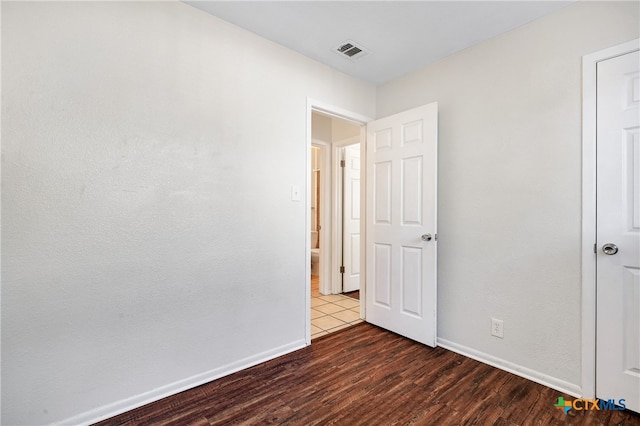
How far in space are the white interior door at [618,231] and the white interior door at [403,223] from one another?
100 cm

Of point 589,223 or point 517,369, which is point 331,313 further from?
point 589,223

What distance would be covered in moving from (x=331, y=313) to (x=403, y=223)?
Answer: 136cm

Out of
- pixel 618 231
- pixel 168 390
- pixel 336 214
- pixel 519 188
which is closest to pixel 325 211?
pixel 336 214

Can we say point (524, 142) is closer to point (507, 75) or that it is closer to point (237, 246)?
point (507, 75)

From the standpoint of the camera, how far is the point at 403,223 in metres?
2.68

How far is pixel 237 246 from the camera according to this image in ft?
6.99

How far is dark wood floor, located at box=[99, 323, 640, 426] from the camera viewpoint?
5.36 ft

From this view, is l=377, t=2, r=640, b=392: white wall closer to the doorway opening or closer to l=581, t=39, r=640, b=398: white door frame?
l=581, t=39, r=640, b=398: white door frame

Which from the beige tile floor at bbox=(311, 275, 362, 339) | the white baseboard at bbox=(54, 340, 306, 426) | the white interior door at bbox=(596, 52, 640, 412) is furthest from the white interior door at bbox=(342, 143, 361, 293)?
the white interior door at bbox=(596, 52, 640, 412)

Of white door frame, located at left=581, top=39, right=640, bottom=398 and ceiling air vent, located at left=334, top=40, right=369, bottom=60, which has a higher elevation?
ceiling air vent, located at left=334, top=40, right=369, bottom=60

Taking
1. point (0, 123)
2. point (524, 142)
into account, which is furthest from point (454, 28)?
point (0, 123)

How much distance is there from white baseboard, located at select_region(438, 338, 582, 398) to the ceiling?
2.38 m

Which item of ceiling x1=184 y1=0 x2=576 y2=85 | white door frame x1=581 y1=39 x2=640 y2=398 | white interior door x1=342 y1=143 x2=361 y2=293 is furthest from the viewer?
white interior door x1=342 y1=143 x2=361 y2=293

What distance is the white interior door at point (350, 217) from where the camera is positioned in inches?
162
